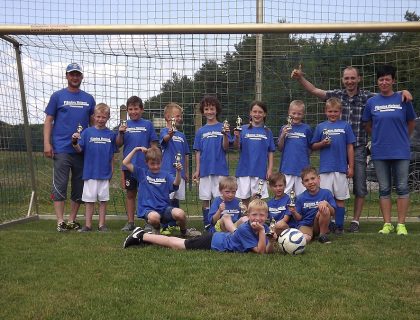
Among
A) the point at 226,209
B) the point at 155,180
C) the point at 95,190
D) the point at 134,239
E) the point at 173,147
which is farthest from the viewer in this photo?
the point at 173,147

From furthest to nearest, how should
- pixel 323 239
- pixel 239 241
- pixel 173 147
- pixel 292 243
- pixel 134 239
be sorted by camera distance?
pixel 173 147, pixel 323 239, pixel 134 239, pixel 239 241, pixel 292 243

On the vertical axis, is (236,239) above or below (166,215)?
below

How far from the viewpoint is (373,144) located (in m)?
7.25

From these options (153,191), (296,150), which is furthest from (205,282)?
(296,150)

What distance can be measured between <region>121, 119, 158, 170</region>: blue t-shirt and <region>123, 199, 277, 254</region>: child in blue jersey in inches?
65.9

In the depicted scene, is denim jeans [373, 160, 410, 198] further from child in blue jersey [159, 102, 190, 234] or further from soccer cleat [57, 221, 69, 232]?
soccer cleat [57, 221, 69, 232]

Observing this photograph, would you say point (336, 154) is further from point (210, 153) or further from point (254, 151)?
point (210, 153)

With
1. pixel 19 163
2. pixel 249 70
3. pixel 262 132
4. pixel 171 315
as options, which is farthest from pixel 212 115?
pixel 171 315

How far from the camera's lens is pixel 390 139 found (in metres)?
7.11

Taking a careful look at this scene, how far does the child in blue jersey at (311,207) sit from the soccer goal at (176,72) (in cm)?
161

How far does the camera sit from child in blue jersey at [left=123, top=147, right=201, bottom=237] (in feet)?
23.0

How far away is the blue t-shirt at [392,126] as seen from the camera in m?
7.09

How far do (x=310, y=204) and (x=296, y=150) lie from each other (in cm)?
88

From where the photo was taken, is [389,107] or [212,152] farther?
[212,152]
